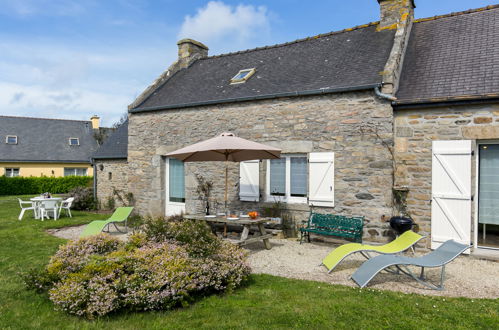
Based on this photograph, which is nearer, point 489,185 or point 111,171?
point 489,185

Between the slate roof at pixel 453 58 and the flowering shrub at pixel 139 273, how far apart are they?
510 centimetres

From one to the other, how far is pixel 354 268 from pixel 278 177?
361 cm

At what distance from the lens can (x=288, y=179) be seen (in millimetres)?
9070

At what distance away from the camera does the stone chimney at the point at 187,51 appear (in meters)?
13.8

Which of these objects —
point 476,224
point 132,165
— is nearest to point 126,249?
point 476,224

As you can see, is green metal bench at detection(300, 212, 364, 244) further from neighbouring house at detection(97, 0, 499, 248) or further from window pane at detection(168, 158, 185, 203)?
window pane at detection(168, 158, 185, 203)

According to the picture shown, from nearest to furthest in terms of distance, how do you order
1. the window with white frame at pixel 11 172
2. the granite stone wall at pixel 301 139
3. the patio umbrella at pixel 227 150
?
the patio umbrella at pixel 227 150 → the granite stone wall at pixel 301 139 → the window with white frame at pixel 11 172

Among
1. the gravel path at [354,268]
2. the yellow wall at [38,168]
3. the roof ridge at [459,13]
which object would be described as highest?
the roof ridge at [459,13]

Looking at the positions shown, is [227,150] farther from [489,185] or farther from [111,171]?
[111,171]

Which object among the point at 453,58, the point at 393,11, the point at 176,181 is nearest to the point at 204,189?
the point at 176,181

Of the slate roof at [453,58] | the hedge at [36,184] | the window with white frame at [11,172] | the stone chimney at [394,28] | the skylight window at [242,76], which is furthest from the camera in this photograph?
the window with white frame at [11,172]

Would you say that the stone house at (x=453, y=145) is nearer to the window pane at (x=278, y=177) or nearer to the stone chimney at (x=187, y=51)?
the window pane at (x=278, y=177)

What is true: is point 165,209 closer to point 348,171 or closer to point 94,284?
point 348,171

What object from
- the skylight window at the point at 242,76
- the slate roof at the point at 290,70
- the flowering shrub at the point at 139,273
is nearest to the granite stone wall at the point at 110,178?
the slate roof at the point at 290,70
